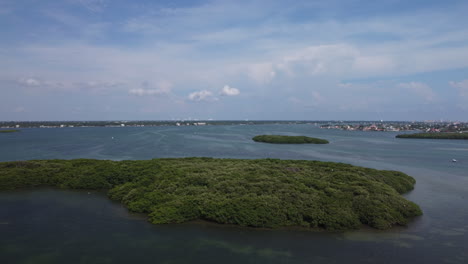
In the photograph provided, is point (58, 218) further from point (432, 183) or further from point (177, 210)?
point (432, 183)

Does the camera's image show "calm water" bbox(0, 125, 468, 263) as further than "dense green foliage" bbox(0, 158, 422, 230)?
No

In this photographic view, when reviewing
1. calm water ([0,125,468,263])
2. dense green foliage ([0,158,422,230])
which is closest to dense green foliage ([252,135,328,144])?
dense green foliage ([0,158,422,230])

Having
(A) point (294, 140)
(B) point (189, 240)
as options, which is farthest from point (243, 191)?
(A) point (294, 140)

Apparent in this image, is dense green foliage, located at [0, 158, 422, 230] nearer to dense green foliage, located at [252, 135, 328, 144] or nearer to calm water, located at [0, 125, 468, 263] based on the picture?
calm water, located at [0, 125, 468, 263]

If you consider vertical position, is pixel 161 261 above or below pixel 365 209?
below

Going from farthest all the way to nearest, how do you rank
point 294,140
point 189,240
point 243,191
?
point 294,140
point 243,191
point 189,240

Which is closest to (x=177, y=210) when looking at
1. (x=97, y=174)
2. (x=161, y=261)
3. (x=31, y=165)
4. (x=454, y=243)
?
(x=161, y=261)

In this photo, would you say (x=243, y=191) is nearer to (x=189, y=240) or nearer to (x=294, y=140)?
(x=189, y=240)

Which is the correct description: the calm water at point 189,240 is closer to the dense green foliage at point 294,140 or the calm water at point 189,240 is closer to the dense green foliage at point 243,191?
the dense green foliage at point 243,191
